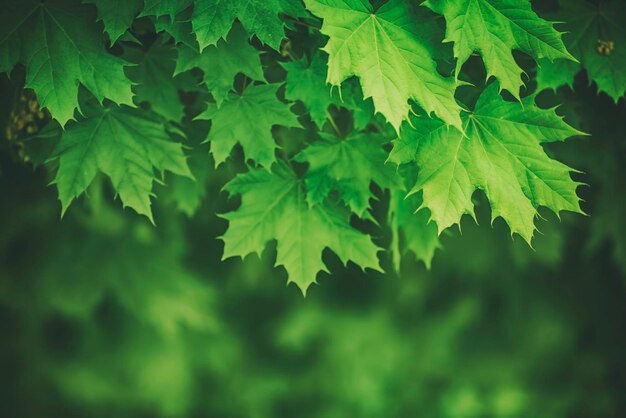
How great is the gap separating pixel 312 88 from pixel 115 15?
49cm

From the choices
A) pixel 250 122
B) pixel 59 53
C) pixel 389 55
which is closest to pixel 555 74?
pixel 389 55

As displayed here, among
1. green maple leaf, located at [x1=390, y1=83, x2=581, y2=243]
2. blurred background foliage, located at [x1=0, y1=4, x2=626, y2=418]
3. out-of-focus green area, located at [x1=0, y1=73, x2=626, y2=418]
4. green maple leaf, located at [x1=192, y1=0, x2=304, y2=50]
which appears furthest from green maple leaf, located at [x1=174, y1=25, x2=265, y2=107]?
out-of-focus green area, located at [x1=0, y1=73, x2=626, y2=418]

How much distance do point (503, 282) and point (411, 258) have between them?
0.59m

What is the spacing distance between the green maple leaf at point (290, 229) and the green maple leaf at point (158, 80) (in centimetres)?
29

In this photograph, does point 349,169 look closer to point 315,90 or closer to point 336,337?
point 315,90

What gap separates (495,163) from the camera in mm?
1411

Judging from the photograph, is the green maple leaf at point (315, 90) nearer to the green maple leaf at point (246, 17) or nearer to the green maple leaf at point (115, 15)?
the green maple leaf at point (246, 17)

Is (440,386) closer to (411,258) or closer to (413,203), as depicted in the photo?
(411,258)

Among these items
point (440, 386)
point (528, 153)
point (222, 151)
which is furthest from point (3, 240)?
point (440, 386)

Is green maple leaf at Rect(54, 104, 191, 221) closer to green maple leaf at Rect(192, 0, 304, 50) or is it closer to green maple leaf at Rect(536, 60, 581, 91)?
green maple leaf at Rect(192, 0, 304, 50)

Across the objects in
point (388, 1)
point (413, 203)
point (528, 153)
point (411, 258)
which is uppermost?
point (388, 1)

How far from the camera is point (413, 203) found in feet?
5.40

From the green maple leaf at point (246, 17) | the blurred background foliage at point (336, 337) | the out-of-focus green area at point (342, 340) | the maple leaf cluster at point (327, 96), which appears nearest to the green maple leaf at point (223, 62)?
the maple leaf cluster at point (327, 96)

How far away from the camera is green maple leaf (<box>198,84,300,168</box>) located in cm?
152
